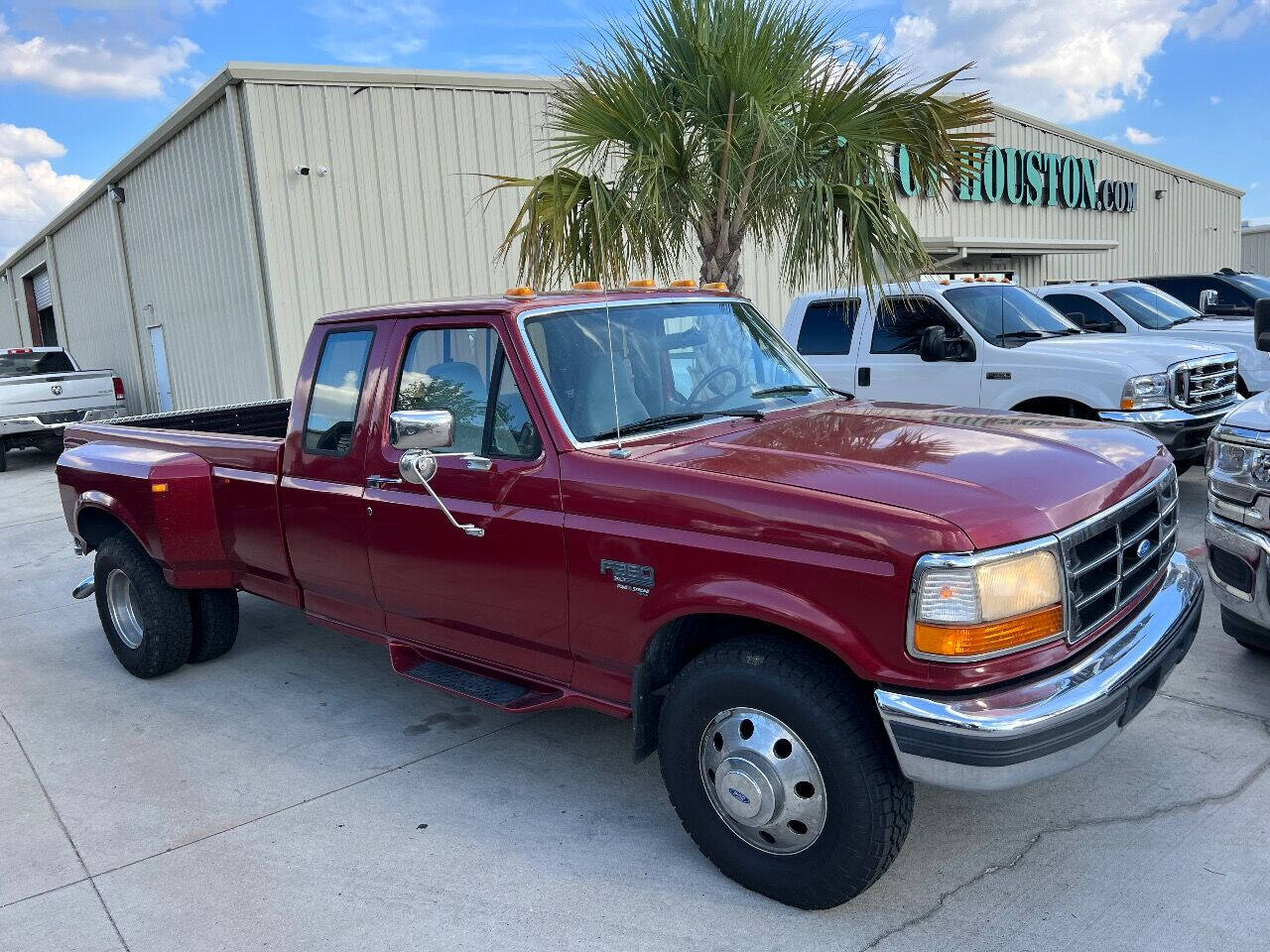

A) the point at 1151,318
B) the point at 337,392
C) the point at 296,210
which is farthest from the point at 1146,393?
the point at 296,210

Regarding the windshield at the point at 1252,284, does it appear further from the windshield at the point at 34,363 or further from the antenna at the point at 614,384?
the windshield at the point at 34,363

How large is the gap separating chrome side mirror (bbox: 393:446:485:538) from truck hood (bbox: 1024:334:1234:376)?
5.70 m

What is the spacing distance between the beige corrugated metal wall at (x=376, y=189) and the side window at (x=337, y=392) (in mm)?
8071

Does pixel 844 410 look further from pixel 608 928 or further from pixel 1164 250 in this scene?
pixel 1164 250

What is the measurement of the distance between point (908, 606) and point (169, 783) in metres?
3.33

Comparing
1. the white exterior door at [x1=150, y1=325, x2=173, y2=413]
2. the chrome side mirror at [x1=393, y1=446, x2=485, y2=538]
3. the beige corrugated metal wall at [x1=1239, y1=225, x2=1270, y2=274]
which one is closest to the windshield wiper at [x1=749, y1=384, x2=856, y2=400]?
the chrome side mirror at [x1=393, y1=446, x2=485, y2=538]

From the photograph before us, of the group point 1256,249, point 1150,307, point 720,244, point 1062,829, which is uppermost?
point 1256,249

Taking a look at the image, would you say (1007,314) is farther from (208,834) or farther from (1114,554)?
(208,834)

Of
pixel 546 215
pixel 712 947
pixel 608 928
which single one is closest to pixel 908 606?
pixel 712 947

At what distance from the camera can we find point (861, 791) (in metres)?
2.84

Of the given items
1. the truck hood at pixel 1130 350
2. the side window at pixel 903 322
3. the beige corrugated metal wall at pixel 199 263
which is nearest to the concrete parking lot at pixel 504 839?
the truck hood at pixel 1130 350

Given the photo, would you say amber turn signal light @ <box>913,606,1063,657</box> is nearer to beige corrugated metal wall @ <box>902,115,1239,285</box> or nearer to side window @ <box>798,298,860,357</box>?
side window @ <box>798,298,860,357</box>

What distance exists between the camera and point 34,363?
17.2 meters

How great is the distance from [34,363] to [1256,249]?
35.1 m
